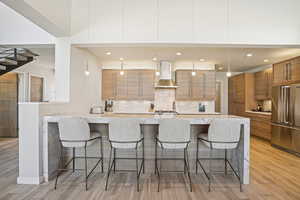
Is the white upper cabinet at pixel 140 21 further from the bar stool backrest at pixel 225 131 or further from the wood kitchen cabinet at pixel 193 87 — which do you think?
the wood kitchen cabinet at pixel 193 87

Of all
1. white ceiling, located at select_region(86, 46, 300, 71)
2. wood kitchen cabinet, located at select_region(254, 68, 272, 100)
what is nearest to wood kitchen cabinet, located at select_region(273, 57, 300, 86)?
white ceiling, located at select_region(86, 46, 300, 71)

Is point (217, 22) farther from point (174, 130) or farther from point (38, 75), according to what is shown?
point (38, 75)

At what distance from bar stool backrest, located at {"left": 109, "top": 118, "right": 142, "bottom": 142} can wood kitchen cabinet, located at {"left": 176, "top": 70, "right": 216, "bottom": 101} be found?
396 centimetres

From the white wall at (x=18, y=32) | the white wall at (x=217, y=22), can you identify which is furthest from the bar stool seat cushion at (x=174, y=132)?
the white wall at (x=18, y=32)

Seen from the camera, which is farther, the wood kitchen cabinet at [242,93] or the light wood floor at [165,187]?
the wood kitchen cabinet at [242,93]

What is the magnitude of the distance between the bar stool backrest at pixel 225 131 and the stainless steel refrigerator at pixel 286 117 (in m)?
2.73

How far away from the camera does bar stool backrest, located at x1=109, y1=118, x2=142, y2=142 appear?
8.70 feet

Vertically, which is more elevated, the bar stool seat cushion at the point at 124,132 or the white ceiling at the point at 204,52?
the white ceiling at the point at 204,52

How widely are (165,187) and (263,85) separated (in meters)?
5.50

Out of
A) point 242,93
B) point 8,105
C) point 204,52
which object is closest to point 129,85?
point 204,52

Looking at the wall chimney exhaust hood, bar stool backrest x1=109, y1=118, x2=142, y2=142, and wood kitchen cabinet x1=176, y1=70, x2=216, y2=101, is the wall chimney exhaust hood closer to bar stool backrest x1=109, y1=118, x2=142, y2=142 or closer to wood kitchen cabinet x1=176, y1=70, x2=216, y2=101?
wood kitchen cabinet x1=176, y1=70, x2=216, y2=101

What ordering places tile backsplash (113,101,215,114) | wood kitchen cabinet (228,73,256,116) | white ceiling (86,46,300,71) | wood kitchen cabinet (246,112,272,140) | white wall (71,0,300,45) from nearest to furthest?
1. white wall (71,0,300,45)
2. white ceiling (86,46,300,71)
3. wood kitchen cabinet (246,112,272,140)
4. tile backsplash (113,101,215,114)
5. wood kitchen cabinet (228,73,256,116)

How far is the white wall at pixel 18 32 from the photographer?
3920 mm

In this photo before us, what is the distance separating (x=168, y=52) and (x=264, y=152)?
143 inches
